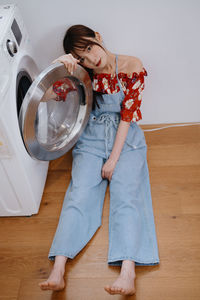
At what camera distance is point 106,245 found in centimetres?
121

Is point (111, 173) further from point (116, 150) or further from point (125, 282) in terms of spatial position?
point (125, 282)

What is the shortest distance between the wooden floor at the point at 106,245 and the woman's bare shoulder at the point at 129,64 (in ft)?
1.57

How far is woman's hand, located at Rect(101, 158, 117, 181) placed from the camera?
4.25 feet

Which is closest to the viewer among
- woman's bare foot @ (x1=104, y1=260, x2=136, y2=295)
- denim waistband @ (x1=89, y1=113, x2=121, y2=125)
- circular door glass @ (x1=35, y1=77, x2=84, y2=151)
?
woman's bare foot @ (x1=104, y1=260, x2=136, y2=295)

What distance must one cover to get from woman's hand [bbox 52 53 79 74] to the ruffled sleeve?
0.28 m

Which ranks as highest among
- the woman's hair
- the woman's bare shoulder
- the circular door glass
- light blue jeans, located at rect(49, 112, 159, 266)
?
the woman's hair

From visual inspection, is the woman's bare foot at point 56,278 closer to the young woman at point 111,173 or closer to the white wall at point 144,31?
the young woman at point 111,173

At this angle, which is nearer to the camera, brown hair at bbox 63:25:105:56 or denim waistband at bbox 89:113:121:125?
brown hair at bbox 63:25:105:56

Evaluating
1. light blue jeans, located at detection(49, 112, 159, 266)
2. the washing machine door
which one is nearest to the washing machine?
the washing machine door

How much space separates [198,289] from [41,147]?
0.80m

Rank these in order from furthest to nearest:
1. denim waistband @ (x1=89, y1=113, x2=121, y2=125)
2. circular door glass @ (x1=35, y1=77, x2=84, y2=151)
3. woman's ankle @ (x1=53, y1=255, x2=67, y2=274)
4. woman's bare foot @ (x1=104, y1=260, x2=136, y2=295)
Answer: denim waistband @ (x1=89, y1=113, x2=121, y2=125) < circular door glass @ (x1=35, y1=77, x2=84, y2=151) < woman's ankle @ (x1=53, y1=255, x2=67, y2=274) < woman's bare foot @ (x1=104, y1=260, x2=136, y2=295)

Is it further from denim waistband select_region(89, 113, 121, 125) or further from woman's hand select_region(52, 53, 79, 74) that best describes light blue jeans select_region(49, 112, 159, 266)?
woman's hand select_region(52, 53, 79, 74)

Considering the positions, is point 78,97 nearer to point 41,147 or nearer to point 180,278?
point 41,147

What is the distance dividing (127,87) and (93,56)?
8.7 inches
